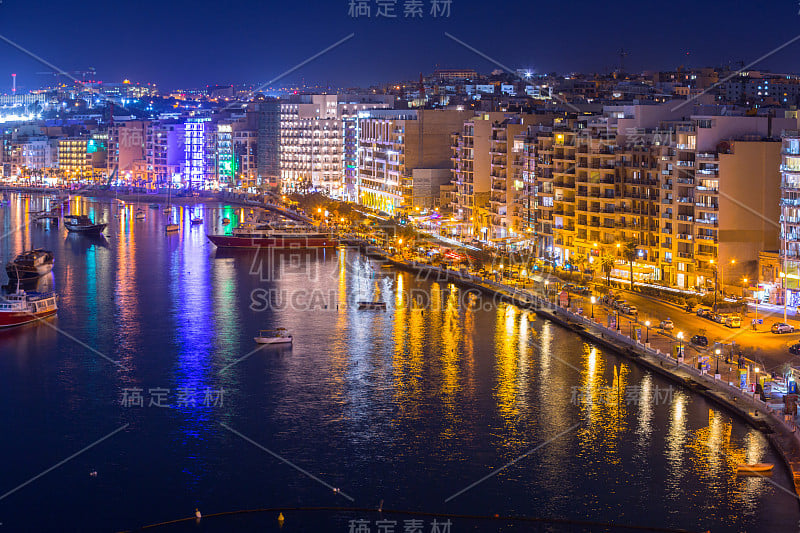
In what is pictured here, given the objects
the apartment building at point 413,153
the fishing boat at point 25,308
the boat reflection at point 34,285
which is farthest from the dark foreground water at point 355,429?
the apartment building at point 413,153

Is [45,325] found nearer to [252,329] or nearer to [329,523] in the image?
[252,329]

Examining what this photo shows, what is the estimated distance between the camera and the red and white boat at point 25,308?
2322cm

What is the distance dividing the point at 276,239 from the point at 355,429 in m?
24.8

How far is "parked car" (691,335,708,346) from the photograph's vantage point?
744 inches

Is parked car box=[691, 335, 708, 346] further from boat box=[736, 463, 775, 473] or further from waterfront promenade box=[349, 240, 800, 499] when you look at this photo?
boat box=[736, 463, 775, 473]

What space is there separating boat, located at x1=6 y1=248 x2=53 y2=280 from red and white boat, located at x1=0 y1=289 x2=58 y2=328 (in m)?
4.59

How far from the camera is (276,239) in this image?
130 feet

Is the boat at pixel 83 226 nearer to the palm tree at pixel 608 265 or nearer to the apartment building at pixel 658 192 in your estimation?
the apartment building at pixel 658 192

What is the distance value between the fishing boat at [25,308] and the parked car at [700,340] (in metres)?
13.9

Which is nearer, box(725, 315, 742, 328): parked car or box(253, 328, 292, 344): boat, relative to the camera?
box(725, 315, 742, 328): parked car

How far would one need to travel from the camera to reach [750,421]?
15141 mm

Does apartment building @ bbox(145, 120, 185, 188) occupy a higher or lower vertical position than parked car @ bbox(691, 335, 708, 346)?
higher

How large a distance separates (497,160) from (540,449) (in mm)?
20200

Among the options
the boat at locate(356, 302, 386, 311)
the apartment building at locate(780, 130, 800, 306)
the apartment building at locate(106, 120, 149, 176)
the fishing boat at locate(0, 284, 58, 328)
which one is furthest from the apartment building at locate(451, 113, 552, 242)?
the apartment building at locate(106, 120, 149, 176)
